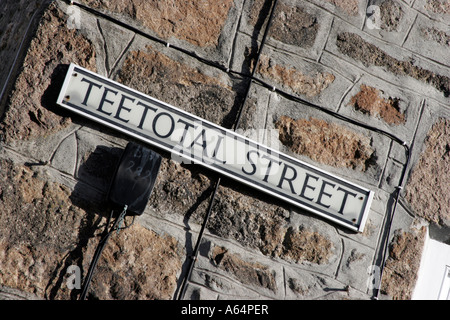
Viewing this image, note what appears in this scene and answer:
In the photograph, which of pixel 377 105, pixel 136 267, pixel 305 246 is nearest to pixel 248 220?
pixel 305 246

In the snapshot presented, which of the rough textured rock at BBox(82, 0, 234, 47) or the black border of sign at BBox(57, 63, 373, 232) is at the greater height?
the rough textured rock at BBox(82, 0, 234, 47)

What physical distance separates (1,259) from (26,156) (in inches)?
12.5

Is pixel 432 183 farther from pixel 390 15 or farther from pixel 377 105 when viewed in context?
pixel 390 15

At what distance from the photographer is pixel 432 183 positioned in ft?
6.15

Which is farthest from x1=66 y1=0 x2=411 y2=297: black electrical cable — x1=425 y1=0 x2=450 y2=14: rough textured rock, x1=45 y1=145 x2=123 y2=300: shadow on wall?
x1=425 y1=0 x2=450 y2=14: rough textured rock

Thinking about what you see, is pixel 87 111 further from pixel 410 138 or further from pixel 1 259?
pixel 410 138

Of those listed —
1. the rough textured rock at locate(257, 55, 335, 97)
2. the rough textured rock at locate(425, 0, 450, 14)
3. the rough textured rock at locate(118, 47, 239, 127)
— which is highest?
the rough textured rock at locate(425, 0, 450, 14)

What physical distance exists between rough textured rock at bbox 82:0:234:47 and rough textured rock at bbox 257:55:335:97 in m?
0.20

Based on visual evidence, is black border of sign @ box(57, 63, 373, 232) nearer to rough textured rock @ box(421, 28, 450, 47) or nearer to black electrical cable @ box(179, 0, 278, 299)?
black electrical cable @ box(179, 0, 278, 299)

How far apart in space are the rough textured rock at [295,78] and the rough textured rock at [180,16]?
205 millimetres

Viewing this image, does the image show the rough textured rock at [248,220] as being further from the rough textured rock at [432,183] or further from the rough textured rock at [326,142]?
the rough textured rock at [432,183]

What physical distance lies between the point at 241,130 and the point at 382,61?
65cm

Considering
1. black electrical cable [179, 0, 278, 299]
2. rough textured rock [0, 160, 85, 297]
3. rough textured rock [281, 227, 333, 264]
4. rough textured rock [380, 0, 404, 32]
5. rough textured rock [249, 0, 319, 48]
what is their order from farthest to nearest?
rough textured rock [380, 0, 404, 32] → rough textured rock [249, 0, 319, 48] → rough textured rock [281, 227, 333, 264] → black electrical cable [179, 0, 278, 299] → rough textured rock [0, 160, 85, 297]

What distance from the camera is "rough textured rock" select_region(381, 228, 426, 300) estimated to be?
5.81 feet
